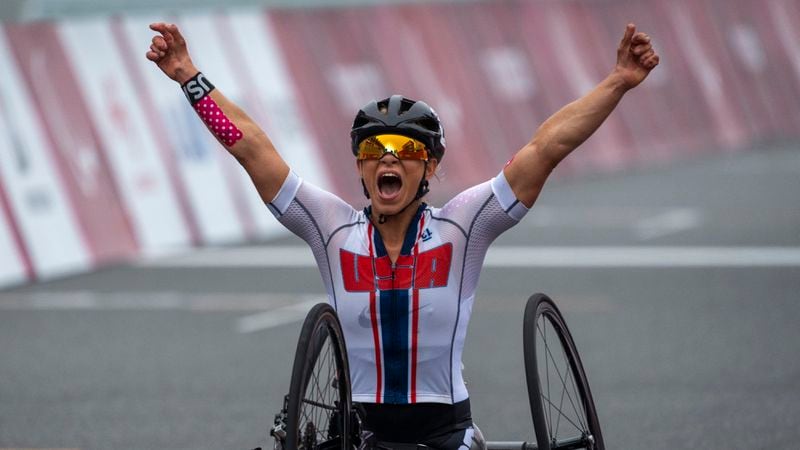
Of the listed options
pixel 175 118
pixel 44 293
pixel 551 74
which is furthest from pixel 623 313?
pixel 551 74

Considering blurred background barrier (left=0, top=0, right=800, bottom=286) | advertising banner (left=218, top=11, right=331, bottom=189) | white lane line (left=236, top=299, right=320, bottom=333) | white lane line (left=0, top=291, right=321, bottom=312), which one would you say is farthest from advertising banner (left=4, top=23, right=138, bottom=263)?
white lane line (left=236, top=299, right=320, bottom=333)

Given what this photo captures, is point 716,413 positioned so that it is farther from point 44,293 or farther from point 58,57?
point 58,57

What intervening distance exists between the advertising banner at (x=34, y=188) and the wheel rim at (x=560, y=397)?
16.5 feet

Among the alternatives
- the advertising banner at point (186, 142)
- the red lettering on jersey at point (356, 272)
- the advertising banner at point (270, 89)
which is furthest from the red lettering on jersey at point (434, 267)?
the advertising banner at point (270, 89)

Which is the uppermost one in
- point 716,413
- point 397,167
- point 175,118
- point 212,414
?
point 175,118

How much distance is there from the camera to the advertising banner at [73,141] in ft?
51.2

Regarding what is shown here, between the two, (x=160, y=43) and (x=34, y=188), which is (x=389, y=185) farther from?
(x=34, y=188)

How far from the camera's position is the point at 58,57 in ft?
53.2

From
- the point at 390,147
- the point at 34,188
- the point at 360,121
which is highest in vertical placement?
the point at 34,188

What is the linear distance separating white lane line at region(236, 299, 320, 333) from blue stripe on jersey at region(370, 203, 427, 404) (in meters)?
6.61

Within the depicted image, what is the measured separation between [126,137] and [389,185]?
35.8 feet

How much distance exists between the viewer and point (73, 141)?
1582 centimetres

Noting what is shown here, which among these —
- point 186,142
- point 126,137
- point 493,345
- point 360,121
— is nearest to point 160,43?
point 360,121

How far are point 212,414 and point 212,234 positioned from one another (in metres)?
7.81
